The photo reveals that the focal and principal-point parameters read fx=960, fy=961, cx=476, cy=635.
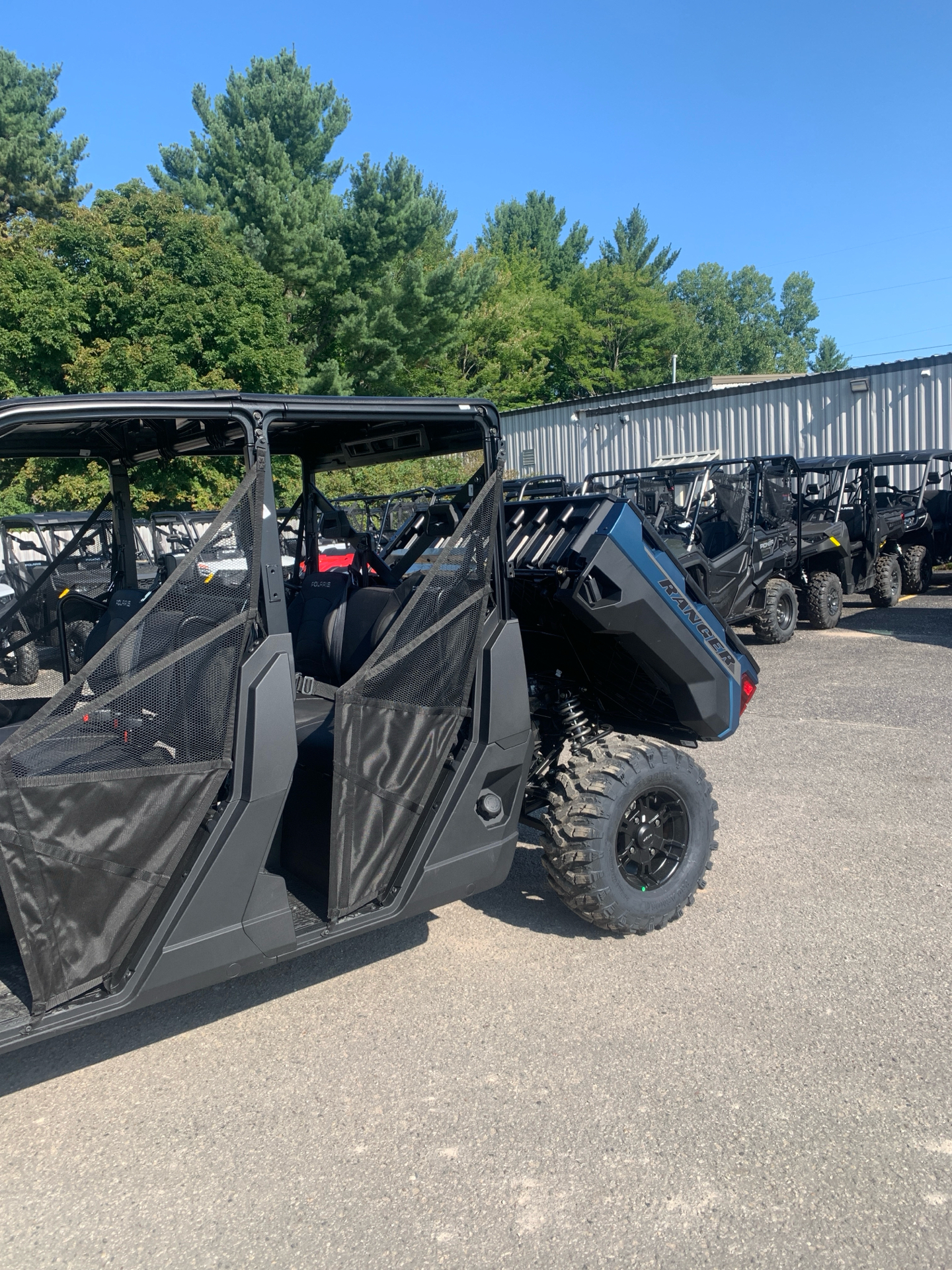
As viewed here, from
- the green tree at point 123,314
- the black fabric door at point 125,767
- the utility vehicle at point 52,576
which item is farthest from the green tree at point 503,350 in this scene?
the black fabric door at point 125,767

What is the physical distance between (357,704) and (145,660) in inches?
26.3

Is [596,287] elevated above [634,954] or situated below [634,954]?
above

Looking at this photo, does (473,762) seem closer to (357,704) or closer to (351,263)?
(357,704)

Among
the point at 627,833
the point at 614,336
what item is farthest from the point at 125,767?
the point at 614,336

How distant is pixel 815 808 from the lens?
542 cm

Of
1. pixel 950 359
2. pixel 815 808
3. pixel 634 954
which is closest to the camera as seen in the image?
pixel 634 954

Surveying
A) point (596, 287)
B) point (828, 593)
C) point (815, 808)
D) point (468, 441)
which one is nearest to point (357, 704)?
point (468, 441)

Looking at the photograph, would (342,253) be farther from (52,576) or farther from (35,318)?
(52,576)

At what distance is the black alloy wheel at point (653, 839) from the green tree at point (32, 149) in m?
32.5

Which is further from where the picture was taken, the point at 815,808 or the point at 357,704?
the point at 815,808

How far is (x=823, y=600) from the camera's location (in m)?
12.0

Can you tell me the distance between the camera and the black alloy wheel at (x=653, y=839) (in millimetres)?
3871

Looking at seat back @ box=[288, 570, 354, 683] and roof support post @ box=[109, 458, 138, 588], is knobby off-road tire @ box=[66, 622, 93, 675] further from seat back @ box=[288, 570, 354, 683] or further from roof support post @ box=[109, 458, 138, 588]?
seat back @ box=[288, 570, 354, 683]

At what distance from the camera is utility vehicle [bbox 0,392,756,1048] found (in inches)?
99.0
